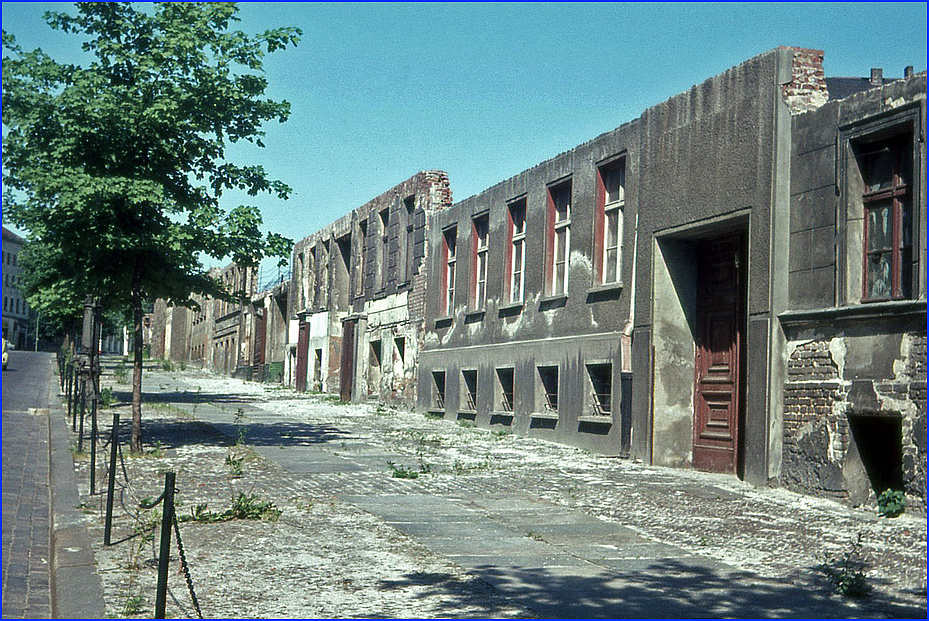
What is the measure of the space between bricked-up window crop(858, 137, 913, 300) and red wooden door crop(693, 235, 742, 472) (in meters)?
2.75

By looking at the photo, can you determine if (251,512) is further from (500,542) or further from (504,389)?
(504,389)

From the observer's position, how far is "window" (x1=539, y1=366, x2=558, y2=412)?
1895 cm

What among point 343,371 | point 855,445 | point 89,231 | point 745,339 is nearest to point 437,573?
point 855,445

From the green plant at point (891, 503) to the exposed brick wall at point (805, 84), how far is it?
4.54m

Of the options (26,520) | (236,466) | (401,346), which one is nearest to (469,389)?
(401,346)

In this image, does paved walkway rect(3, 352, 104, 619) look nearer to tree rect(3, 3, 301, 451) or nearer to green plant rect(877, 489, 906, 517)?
tree rect(3, 3, 301, 451)

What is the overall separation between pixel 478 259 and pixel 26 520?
48.8ft

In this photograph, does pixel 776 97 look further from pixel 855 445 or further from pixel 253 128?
pixel 253 128

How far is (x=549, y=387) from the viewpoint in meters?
19.1

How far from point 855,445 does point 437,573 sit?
18.8ft

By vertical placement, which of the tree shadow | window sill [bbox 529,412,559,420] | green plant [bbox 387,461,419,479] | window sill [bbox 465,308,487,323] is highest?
window sill [bbox 465,308,487,323]

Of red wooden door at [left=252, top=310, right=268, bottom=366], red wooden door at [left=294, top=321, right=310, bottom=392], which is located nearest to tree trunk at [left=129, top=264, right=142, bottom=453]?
red wooden door at [left=294, top=321, right=310, bottom=392]

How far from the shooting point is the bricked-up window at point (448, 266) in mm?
24594

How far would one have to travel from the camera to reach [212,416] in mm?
21781
